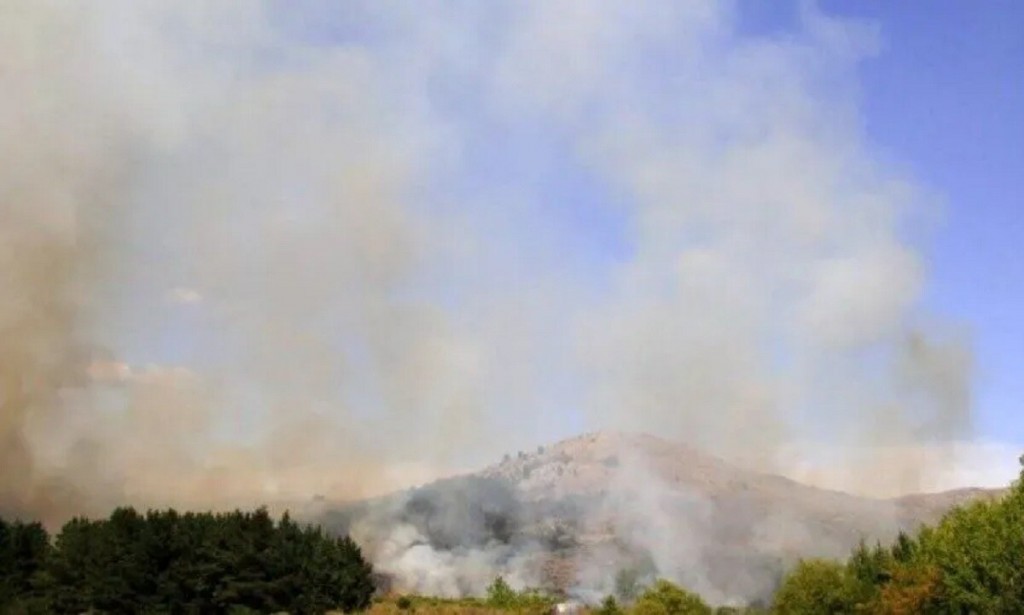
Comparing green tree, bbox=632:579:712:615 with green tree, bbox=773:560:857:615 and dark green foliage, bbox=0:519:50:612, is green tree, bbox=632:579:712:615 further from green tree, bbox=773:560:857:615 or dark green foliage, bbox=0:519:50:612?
dark green foliage, bbox=0:519:50:612

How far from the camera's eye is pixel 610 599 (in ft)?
234

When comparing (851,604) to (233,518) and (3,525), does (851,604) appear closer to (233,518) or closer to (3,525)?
(233,518)

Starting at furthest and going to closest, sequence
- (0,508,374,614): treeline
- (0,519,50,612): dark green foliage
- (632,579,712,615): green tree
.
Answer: (0,519,50,612): dark green foliage, (0,508,374,614): treeline, (632,579,712,615): green tree

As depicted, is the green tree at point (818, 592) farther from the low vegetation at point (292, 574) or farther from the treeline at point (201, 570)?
the treeline at point (201, 570)

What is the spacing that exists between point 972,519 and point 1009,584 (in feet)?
30.3

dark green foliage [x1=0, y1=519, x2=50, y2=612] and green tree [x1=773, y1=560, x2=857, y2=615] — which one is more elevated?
dark green foliage [x1=0, y1=519, x2=50, y2=612]

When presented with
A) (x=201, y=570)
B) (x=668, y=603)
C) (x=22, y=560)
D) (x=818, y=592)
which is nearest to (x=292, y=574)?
(x=201, y=570)

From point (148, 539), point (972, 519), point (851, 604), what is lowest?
point (851, 604)

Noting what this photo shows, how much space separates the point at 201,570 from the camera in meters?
72.8

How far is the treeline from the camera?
71938 mm

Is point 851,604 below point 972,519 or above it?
below

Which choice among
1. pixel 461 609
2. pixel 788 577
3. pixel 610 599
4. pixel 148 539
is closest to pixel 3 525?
pixel 148 539

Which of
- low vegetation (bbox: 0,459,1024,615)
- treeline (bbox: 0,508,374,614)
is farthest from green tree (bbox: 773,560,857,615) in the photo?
treeline (bbox: 0,508,374,614)

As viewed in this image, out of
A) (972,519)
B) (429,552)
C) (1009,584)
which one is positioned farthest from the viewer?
(429,552)
